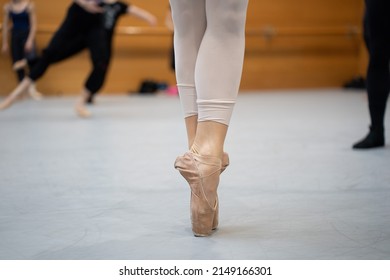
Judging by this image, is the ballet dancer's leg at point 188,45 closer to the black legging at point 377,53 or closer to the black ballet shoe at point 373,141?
the black legging at point 377,53

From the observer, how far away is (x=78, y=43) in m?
4.46

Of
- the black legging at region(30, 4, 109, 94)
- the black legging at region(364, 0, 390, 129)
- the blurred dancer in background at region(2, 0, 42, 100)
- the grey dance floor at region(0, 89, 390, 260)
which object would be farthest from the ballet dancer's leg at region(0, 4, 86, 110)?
the blurred dancer in background at region(2, 0, 42, 100)

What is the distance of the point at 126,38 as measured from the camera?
26.6 feet

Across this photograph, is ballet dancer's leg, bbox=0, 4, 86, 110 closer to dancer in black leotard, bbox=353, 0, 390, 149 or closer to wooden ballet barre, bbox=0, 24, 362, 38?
dancer in black leotard, bbox=353, 0, 390, 149

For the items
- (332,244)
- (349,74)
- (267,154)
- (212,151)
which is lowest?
(349,74)

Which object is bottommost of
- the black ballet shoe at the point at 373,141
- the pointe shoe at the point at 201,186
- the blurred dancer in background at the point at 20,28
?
the blurred dancer in background at the point at 20,28

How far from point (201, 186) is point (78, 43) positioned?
132 inches

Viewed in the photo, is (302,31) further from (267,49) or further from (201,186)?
(201,186)

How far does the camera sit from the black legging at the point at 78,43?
4.34 metres

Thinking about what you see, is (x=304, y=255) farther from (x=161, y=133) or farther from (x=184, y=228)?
(x=161, y=133)

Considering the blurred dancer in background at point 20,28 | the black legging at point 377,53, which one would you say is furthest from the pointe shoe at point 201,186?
the blurred dancer in background at point 20,28

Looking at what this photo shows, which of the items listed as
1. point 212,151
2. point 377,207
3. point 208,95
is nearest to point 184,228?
point 212,151

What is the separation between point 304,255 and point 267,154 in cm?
152

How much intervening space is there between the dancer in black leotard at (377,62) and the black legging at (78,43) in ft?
7.94
